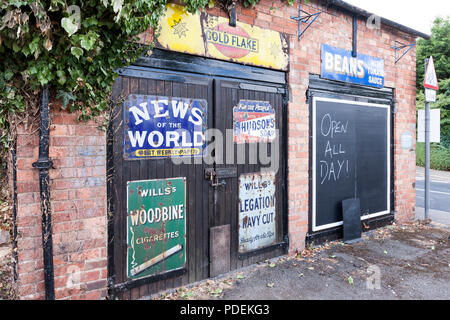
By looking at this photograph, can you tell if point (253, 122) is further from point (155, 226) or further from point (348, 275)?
point (348, 275)

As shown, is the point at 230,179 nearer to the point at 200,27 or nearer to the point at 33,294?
the point at 200,27

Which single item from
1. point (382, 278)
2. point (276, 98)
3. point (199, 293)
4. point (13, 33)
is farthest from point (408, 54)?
point (13, 33)

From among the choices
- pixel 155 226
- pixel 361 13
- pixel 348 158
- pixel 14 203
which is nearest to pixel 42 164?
pixel 14 203

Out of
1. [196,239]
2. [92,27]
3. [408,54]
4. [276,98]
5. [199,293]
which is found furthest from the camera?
[408,54]

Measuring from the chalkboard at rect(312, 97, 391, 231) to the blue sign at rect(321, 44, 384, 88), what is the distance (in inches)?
16.1

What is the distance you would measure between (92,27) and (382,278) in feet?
13.9

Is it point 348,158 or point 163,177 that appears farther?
point 348,158

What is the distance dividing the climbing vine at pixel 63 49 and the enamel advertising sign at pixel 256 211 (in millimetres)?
2127

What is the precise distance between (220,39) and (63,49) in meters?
1.88

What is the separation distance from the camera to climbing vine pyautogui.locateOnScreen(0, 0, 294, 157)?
2.35m

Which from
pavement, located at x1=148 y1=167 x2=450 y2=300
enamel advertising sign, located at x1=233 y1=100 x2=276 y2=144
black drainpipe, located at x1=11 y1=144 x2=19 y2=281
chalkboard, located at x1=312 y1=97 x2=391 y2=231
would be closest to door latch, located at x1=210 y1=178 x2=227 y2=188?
enamel advertising sign, located at x1=233 y1=100 x2=276 y2=144

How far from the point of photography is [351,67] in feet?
17.6

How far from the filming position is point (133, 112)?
A: 326 centimetres

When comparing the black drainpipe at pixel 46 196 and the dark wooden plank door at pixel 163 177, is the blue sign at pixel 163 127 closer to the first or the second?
the dark wooden plank door at pixel 163 177
